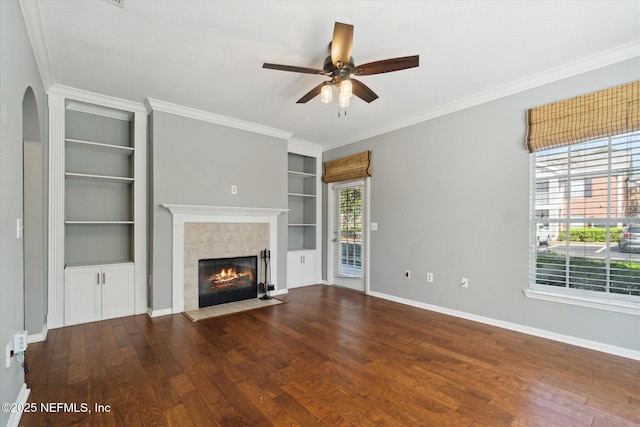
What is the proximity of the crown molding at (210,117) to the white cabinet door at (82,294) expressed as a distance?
7.12 feet

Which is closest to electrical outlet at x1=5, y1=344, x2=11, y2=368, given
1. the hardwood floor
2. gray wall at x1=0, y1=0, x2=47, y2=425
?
gray wall at x1=0, y1=0, x2=47, y2=425

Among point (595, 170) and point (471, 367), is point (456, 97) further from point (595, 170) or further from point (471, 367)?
point (471, 367)

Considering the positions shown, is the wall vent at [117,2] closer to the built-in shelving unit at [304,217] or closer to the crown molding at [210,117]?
the crown molding at [210,117]

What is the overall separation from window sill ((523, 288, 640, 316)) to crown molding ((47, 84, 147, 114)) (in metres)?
5.27

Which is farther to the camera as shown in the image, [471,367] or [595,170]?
[595,170]

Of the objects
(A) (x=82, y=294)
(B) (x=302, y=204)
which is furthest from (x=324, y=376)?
(B) (x=302, y=204)

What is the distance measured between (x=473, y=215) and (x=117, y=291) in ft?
15.1

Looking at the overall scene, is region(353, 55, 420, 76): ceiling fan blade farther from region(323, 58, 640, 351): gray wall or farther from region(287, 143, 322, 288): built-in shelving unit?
region(287, 143, 322, 288): built-in shelving unit

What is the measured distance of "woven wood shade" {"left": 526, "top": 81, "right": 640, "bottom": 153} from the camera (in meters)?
2.62

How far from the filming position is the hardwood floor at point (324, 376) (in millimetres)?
1884

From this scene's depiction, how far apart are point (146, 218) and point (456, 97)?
4.33 meters

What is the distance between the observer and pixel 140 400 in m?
2.02

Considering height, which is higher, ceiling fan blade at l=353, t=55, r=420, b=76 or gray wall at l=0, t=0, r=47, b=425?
ceiling fan blade at l=353, t=55, r=420, b=76

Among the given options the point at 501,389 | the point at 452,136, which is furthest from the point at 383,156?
the point at 501,389
